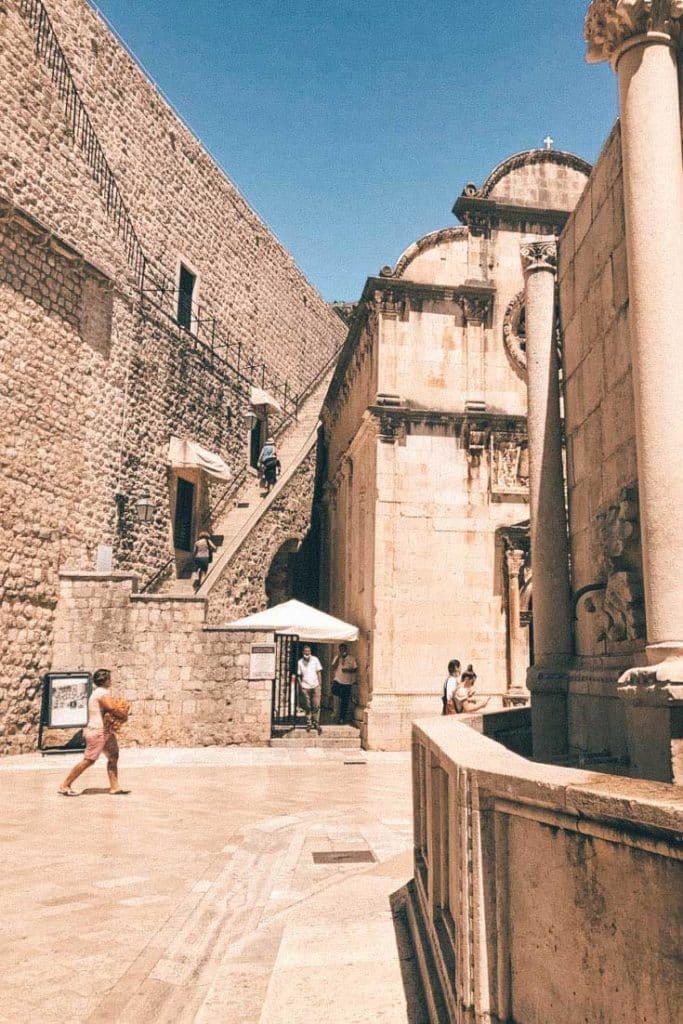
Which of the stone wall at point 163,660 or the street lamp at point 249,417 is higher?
the street lamp at point 249,417

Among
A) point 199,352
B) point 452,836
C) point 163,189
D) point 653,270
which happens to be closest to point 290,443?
point 199,352

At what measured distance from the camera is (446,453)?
16000 millimetres

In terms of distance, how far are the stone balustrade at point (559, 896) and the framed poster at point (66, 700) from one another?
1237 cm

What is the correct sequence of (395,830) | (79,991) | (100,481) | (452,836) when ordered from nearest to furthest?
1. (452,836)
2. (79,991)
3. (395,830)
4. (100,481)

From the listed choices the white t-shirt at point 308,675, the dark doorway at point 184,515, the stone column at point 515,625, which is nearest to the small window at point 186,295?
the dark doorway at point 184,515

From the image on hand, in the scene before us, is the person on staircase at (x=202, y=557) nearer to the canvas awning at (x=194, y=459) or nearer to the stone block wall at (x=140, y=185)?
the canvas awning at (x=194, y=459)

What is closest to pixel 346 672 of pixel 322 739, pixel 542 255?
pixel 322 739

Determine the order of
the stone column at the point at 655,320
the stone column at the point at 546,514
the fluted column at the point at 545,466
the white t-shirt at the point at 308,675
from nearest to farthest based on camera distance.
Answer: the stone column at the point at 655,320 < the stone column at the point at 546,514 < the fluted column at the point at 545,466 < the white t-shirt at the point at 308,675

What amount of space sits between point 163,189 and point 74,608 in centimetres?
1376

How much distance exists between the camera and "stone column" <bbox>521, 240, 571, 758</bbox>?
20.9 ft

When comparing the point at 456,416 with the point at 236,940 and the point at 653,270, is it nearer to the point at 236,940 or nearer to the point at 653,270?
the point at 653,270

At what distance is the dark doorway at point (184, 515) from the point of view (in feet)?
73.6

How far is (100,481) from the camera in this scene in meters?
18.2

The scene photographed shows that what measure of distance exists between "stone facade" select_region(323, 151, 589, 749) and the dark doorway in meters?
7.03
